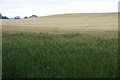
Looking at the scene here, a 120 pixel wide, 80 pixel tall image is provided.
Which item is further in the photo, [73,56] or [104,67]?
[73,56]

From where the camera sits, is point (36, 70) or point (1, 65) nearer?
point (36, 70)

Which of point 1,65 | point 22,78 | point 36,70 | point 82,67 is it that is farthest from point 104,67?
point 1,65

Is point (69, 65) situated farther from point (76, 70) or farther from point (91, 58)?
point (91, 58)

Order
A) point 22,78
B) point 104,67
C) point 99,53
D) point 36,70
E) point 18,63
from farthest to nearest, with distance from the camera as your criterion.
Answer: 1. point 99,53
2. point 18,63
3. point 104,67
4. point 36,70
5. point 22,78

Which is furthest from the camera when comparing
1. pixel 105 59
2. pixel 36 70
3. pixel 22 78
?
pixel 105 59

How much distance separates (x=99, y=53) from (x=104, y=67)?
1750 millimetres

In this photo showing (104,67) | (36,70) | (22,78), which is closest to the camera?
(22,78)

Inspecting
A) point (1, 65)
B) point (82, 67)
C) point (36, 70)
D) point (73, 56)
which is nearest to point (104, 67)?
point (82, 67)

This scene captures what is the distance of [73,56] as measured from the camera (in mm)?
7043

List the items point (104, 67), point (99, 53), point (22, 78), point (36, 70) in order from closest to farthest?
1. point (22, 78)
2. point (36, 70)
3. point (104, 67)
4. point (99, 53)

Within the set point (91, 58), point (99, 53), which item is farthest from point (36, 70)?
point (99, 53)

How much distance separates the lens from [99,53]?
25.1 feet

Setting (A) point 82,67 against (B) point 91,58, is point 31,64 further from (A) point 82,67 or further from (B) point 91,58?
(B) point 91,58

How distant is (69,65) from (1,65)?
1.97 metres
